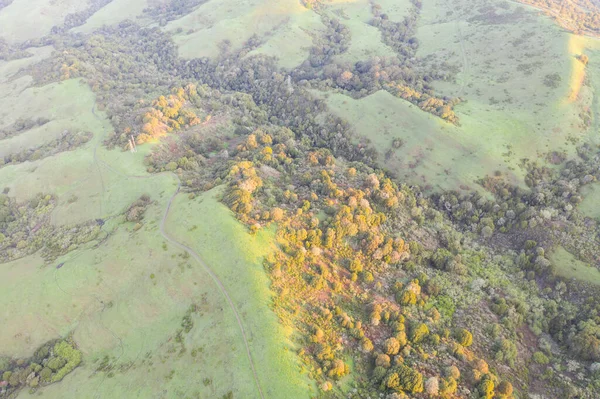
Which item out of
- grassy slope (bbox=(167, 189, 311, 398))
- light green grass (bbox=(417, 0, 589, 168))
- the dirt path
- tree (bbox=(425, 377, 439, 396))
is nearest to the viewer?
tree (bbox=(425, 377, 439, 396))

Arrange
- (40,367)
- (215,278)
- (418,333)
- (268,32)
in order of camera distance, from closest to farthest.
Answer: (40,367) < (418,333) < (215,278) < (268,32)

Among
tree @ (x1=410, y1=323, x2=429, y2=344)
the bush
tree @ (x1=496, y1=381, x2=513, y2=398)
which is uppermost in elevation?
tree @ (x1=410, y1=323, x2=429, y2=344)

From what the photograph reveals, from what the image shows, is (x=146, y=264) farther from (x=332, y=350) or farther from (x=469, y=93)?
(x=469, y=93)

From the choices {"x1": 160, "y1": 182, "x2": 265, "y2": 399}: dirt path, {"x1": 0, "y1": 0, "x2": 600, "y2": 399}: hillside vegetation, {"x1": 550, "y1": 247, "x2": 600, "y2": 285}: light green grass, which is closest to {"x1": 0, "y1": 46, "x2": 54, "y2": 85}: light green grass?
{"x1": 0, "y1": 0, "x2": 600, "y2": 399}: hillside vegetation

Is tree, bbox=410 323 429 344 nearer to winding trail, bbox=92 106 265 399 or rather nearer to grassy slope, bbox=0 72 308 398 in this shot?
grassy slope, bbox=0 72 308 398

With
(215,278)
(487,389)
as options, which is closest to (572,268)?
(487,389)

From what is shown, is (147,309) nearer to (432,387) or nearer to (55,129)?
(432,387)
